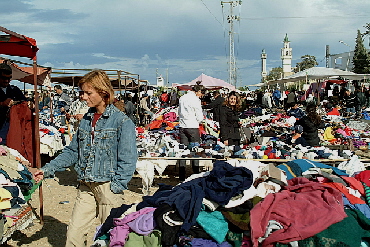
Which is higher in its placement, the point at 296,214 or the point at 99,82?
the point at 99,82

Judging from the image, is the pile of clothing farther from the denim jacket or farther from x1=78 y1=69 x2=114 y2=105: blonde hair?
x1=78 y1=69 x2=114 y2=105: blonde hair

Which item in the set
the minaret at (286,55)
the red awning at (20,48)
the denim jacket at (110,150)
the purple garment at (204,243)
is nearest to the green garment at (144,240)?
the purple garment at (204,243)

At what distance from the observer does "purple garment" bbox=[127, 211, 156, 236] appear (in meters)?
2.75

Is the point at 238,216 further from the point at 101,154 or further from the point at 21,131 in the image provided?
the point at 21,131

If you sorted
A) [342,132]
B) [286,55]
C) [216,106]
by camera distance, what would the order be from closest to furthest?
1. [216,106]
2. [342,132]
3. [286,55]

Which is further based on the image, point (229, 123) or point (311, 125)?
point (311, 125)

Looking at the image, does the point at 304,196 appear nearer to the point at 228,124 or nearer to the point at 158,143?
the point at 228,124

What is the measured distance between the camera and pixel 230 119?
7.23 meters

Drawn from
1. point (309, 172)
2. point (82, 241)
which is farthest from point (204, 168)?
point (82, 241)

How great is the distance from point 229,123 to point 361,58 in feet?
148

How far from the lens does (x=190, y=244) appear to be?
8.93ft

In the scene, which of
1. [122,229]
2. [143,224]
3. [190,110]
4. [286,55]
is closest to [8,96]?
[122,229]

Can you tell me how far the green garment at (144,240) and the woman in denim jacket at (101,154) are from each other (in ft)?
1.38

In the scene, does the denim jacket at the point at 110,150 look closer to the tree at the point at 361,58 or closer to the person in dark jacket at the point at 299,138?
the person in dark jacket at the point at 299,138
